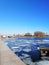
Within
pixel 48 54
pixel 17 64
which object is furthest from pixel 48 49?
pixel 17 64

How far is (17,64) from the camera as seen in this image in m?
5.98

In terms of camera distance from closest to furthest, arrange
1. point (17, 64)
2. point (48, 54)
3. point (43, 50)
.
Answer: point (17, 64) < point (48, 54) < point (43, 50)

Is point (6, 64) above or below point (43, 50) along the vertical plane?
above

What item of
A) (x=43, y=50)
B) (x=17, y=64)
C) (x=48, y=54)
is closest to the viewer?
(x=17, y=64)

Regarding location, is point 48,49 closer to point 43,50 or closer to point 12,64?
point 43,50

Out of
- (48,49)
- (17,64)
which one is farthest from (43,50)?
(17,64)

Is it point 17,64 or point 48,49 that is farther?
point 48,49

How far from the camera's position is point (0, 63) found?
245 inches

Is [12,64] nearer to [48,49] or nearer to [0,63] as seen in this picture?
[0,63]

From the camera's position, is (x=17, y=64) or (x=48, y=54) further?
(x=48, y=54)

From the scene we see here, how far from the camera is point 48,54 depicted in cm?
1841

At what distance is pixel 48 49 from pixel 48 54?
37.5 inches

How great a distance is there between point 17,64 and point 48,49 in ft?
45.2

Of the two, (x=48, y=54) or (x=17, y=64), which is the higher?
(x=17, y=64)
